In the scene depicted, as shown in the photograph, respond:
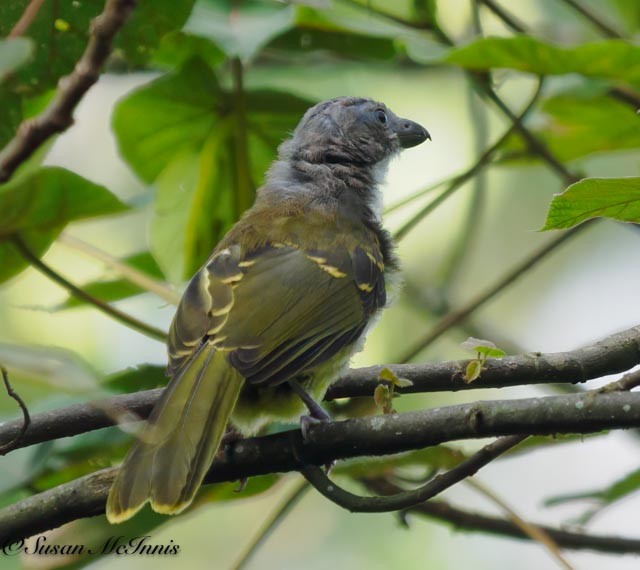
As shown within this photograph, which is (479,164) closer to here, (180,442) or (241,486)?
(241,486)

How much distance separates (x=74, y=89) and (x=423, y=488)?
3.74 ft

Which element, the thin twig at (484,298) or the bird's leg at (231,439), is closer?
the bird's leg at (231,439)

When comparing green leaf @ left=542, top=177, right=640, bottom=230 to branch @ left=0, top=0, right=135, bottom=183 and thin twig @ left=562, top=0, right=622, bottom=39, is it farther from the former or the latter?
thin twig @ left=562, top=0, right=622, bottom=39

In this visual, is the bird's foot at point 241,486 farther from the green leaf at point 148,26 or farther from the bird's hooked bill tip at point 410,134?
the bird's hooked bill tip at point 410,134

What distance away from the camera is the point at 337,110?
14.4ft

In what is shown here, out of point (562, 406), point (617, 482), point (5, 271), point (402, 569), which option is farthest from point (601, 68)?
point (402, 569)

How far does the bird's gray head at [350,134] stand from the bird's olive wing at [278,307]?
0.74 m

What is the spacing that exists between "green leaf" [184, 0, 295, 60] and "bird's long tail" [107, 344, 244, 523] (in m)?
0.88

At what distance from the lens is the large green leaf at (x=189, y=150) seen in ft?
12.0

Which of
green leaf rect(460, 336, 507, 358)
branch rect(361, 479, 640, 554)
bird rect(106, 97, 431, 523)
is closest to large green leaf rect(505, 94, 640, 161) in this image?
bird rect(106, 97, 431, 523)

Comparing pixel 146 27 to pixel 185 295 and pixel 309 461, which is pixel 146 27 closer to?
pixel 185 295

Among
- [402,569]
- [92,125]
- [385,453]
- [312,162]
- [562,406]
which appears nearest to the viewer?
[562,406]

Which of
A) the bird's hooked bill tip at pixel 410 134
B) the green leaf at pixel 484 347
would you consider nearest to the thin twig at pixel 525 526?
the green leaf at pixel 484 347

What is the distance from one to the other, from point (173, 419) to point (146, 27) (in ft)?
3.82
